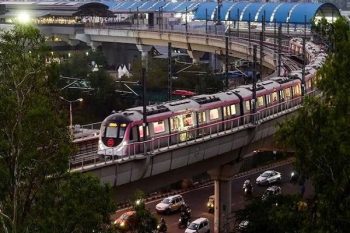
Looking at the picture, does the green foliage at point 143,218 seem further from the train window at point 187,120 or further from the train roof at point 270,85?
the train roof at point 270,85

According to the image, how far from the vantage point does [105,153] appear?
97.5 feet

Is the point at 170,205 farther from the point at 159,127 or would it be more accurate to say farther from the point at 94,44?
the point at 94,44

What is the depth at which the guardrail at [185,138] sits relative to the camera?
2888 cm

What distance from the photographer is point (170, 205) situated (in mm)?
41375

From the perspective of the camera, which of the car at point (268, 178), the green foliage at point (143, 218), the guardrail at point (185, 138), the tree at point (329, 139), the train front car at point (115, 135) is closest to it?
the tree at point (329, 139)

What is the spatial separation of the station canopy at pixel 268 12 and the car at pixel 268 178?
4005cm

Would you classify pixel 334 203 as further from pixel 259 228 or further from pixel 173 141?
pixel 173 141

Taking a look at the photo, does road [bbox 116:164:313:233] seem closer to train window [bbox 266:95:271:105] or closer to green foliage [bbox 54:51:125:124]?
train window [bbox 266:95:271:105]

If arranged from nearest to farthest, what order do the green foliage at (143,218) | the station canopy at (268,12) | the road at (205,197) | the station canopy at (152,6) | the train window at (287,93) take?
the green foliage at (143,218), the road at (205,197), the train window at (287,93), the station canopy at (268,12), the station canopy at (152,6)

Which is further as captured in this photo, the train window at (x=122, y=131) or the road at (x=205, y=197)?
A: the road at (x=205, y=197)

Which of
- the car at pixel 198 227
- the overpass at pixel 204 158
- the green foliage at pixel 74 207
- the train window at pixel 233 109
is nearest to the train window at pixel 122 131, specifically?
the overpass at pixel 204 158

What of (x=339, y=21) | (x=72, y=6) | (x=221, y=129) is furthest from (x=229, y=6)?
(x=339, y=21)

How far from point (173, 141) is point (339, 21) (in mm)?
18226

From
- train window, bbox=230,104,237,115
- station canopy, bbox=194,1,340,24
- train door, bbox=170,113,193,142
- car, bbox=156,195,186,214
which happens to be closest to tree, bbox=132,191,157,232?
train door, bbox=170,113,193,142
